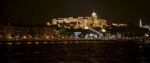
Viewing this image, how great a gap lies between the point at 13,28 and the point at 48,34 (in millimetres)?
11722

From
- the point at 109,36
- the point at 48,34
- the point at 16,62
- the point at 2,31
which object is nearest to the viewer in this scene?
the point at 16,62

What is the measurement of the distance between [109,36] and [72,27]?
48.9 feet

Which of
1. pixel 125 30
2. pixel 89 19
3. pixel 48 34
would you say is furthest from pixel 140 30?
pixel 48 34

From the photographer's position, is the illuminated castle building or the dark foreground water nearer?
the dark foreground water

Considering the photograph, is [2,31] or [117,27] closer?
[2,31]

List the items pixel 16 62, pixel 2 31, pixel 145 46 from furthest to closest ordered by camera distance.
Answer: pixel 2 31
pixel 145 46
pixel 16 62

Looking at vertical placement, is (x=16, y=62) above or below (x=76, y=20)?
below

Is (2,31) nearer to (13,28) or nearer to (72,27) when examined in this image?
(13,28)

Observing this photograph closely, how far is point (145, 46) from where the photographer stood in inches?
2896

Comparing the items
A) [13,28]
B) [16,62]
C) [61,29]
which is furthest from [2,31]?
[16,62]

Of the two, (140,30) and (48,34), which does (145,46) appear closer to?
(48,34)

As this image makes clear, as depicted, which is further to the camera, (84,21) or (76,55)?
(84,21)

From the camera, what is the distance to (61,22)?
614 feet

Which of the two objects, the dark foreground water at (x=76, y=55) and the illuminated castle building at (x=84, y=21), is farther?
the illuminated castle building at (x=84, y=21)
